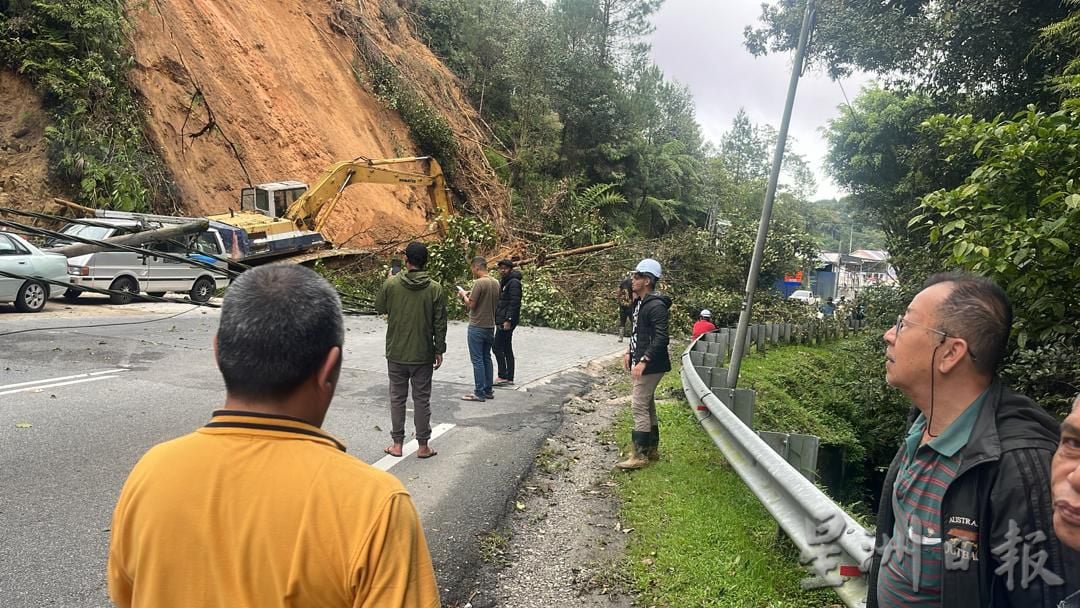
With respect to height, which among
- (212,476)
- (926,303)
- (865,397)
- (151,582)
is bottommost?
(865,397)

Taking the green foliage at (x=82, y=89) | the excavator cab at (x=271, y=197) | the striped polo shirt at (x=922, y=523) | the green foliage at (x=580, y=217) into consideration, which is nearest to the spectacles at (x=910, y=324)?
the striped polo shirt at (x=922, y=523)

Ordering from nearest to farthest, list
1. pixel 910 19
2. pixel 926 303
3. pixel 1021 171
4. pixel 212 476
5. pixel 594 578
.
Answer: pixel 212 476, pixel 926 303, pixel 594 578, pixel 1021 171, pixel 910 19

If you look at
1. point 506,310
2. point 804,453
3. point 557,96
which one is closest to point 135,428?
point 506,310

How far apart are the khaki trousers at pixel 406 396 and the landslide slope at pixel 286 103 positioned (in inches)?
661

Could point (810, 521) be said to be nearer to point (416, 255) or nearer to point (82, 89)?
point (416, 255)

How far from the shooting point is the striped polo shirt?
1847 mm

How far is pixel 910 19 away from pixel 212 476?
17.2 m

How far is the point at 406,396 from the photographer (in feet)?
20.2

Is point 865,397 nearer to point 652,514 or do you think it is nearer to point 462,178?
point 652,514

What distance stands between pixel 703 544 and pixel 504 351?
5.64 m

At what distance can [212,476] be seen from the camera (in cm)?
145

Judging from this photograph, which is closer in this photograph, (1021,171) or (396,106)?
(1021,171)

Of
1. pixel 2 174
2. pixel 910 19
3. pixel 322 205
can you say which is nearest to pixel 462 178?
pixel 322 205

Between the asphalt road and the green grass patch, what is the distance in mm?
1066
